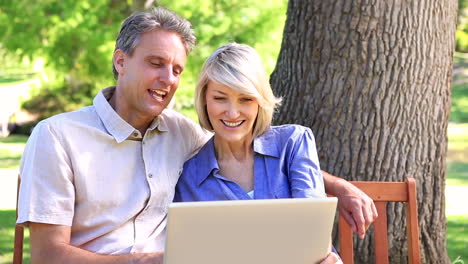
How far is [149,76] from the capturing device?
10.1ft

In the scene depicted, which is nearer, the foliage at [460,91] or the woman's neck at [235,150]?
the woman's neck at [235,150]

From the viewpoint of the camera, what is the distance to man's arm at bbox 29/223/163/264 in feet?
8.96

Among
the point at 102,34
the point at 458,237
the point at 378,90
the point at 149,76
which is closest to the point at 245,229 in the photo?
the point at 149,76

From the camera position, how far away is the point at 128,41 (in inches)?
122

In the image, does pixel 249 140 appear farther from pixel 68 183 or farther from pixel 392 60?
pixel 392 60

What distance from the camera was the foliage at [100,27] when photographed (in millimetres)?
11250

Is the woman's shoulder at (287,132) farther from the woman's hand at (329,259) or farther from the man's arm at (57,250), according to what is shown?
the man's arm at (57,250)

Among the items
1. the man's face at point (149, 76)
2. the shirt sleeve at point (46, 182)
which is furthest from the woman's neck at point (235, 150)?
the shirt sleeve at point (46, 182)

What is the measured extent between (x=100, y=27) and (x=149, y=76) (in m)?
8.81

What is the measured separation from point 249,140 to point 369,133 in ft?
4.44

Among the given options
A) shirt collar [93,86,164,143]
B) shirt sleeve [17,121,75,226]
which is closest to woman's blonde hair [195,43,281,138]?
shirt collar [93,86,164,143]

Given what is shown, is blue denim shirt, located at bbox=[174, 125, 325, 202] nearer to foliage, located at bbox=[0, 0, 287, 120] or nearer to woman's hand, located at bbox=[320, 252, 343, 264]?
woman's hand, located at bbox=[320, 252, 343, 264]

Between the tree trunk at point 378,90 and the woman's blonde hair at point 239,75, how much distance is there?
52.7 inches

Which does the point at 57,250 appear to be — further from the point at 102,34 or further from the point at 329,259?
the point at 102,34
